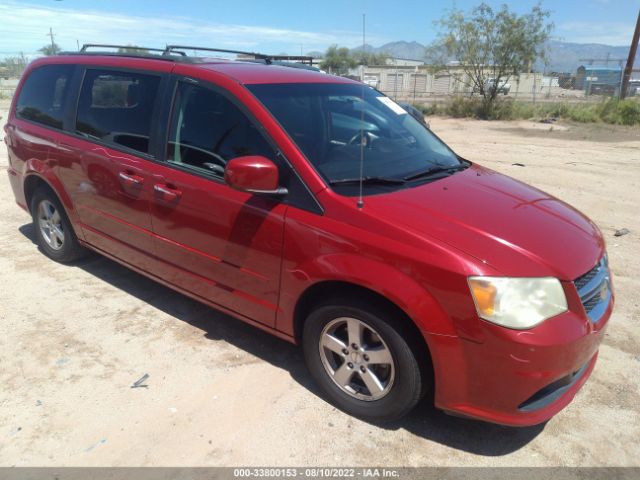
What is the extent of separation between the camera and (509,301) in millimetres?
2291

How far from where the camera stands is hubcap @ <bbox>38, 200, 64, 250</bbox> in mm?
4770

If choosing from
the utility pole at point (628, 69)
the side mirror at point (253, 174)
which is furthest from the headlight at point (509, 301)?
the utility pole at point (628, 69)

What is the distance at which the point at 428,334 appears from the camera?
2.40m

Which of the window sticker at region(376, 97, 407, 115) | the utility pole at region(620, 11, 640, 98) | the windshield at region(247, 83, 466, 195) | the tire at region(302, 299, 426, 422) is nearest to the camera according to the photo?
the tire at region(302, 299, 426, 422)

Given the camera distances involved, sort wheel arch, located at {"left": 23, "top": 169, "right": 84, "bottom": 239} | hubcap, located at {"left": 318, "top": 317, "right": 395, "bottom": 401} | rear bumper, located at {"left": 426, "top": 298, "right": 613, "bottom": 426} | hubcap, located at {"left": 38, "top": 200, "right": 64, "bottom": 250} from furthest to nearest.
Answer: hubcap, located at {"left": 38, "top": 200, "right": 64, "bottom": 250}, wheel arch, located at {"left": 23, "top": 169, "right": 84, "bottom": 239}, hubcap, located at {"left": 318, "top": 317, "right": 395, "bottom": 401}, rear bumper, located at {"left": 426, "top": 298, "right": 613, "bottom": 426}

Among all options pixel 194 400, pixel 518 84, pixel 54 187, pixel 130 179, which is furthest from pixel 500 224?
pixel 518 84

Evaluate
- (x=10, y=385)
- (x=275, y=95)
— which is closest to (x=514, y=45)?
(x=275, y=95)

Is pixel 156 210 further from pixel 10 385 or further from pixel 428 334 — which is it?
pixel 428 334

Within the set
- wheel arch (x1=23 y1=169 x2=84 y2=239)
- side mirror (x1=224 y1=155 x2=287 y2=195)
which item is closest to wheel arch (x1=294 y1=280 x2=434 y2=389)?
side mirror (x1=224 y1=155 x2=287 y2=195)

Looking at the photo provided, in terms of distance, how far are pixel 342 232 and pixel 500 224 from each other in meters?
0.84

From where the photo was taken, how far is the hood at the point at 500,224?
7.95 ft

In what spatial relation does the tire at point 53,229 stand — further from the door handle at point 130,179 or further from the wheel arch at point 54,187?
the door handle at point 130,179

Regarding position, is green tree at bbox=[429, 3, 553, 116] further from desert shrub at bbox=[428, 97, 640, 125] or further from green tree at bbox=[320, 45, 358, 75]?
green tree at bbox=[320, 45, 358, 75]

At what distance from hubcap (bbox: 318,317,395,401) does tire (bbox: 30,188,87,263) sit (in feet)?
9.86
